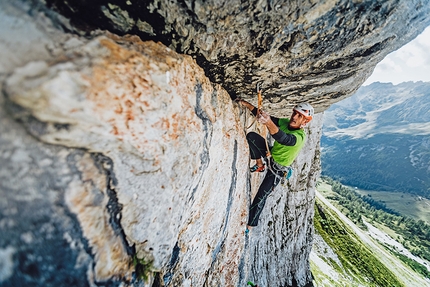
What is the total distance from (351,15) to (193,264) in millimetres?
7369

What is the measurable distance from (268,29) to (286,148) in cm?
480

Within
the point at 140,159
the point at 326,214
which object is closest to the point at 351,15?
the point at 140,159

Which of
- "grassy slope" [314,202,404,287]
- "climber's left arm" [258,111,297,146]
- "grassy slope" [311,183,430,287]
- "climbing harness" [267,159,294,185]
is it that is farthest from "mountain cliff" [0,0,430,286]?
"grassy slope" [314,202,404,287]

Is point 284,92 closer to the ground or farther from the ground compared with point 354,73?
closer to the ground

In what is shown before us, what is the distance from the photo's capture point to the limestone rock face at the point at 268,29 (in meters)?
4.07

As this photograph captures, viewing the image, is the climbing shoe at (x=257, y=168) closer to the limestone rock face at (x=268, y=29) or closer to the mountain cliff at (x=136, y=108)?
the mountain cliff at (x=136, y=108)

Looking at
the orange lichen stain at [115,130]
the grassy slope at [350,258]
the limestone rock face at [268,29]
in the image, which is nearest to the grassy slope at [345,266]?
the grassy slope at [350,258]

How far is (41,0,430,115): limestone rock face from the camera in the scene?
407cm

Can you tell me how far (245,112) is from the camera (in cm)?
984

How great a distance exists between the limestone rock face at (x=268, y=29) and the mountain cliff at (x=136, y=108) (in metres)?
0.03

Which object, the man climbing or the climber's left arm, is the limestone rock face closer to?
the climber's left arm

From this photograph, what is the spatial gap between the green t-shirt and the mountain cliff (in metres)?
1.49

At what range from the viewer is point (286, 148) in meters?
8.67

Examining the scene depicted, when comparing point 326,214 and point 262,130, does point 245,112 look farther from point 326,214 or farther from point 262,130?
point 326,214
